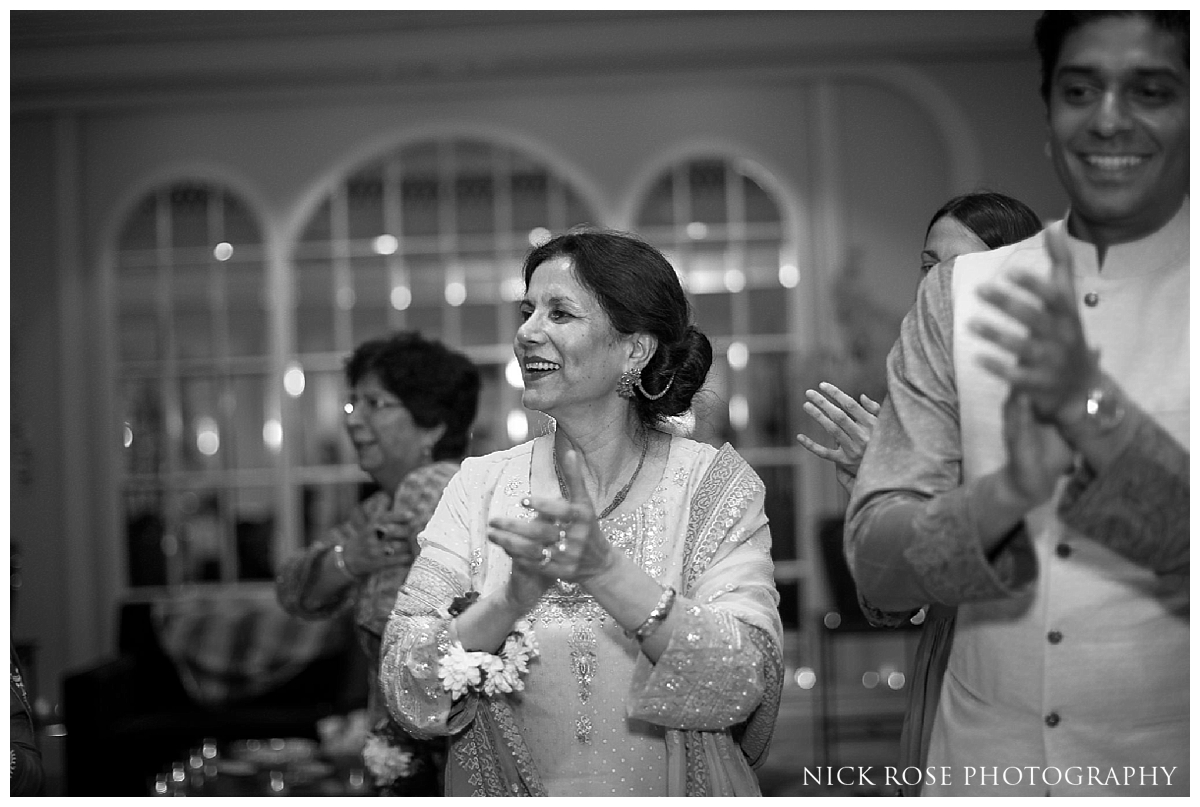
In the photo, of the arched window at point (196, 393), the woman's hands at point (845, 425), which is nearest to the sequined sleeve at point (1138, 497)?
the woman's hands at point (845, 425)

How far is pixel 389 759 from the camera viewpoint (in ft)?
9.36

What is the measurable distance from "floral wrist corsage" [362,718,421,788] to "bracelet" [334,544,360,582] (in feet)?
1.30

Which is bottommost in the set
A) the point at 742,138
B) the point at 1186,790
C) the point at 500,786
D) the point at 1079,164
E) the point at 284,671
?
the point at 284,671

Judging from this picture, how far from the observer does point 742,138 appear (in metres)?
7.05

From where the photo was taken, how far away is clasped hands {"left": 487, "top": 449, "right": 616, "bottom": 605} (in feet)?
5.20

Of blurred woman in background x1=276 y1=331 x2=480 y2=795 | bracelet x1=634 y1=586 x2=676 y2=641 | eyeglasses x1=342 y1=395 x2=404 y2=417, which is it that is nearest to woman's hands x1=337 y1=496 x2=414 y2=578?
blurred woman in background x1=276 y1=331 x2=480 y2=795

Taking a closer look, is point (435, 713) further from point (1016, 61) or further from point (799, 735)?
point (1016, 61)

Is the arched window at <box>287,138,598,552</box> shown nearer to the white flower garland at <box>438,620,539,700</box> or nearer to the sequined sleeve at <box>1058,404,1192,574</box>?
the white flower garland at <box>438,620,539,700</box>

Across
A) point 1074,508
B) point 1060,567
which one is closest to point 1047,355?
point 1074,508

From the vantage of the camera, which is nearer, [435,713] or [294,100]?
[435,713]

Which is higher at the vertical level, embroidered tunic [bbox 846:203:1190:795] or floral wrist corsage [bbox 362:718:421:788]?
embroidered tunic [bbox 846:203:1190:795]

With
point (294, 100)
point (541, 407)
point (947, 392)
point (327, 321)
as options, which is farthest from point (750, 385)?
point (947, 392)

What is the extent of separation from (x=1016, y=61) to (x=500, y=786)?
5914 mm

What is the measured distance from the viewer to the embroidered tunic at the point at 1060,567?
141 centimetres
